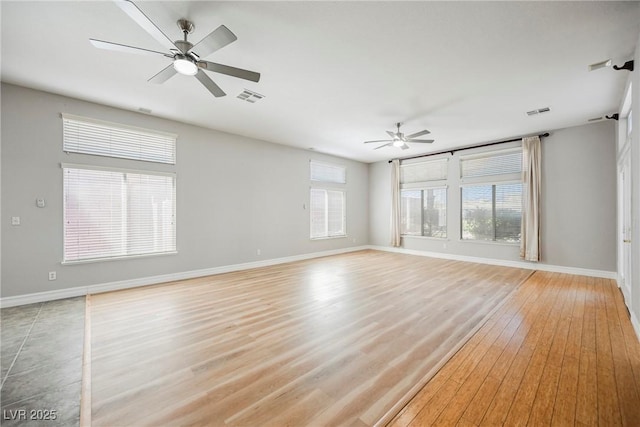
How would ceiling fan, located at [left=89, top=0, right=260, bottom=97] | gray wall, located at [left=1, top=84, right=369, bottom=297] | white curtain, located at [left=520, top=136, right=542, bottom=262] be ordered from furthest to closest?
white curtain, located at [left=520, top=136, right=542, bottom=262] → gray wall, located at [left=1, top=84, right=369, bottom=297] → ceiling fan, located at [left=89, top=0, right=260, bottom=97]

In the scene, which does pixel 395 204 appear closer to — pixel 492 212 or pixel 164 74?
pixel 492 212

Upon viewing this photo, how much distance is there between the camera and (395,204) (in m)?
8.66

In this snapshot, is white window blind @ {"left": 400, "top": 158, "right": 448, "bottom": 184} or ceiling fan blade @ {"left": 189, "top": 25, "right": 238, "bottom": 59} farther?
white window blind @ {"left": 400, "top": 158, "right": 448, "bottom": 184}

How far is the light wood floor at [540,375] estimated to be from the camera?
1723 mm

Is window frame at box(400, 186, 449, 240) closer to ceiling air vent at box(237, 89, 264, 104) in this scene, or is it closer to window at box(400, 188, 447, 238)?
window at box(400, 188, 447, 238)

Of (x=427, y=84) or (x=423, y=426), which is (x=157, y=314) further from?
(x=427, y=84)


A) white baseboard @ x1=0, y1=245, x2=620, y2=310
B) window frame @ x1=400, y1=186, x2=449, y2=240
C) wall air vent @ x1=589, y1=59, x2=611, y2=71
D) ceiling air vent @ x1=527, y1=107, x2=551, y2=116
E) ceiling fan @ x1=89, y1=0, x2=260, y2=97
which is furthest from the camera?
window frame @ x1=400, y1=186, x2=449, y2=240

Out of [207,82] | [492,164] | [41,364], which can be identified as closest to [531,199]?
[492,164]

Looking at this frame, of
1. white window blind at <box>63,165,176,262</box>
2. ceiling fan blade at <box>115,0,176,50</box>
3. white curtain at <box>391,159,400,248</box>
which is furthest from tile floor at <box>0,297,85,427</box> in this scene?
white curtain at <box>391,159,400,248</box>

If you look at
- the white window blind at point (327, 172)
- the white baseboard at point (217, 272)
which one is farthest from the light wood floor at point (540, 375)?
the white window blind at point (327, 172)

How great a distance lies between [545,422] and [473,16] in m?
3.24

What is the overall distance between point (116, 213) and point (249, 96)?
3090 mm

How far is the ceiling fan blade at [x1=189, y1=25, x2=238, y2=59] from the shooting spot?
2159 millimetres

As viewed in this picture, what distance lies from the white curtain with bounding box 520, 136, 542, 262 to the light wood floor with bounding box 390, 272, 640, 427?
8.50ft
